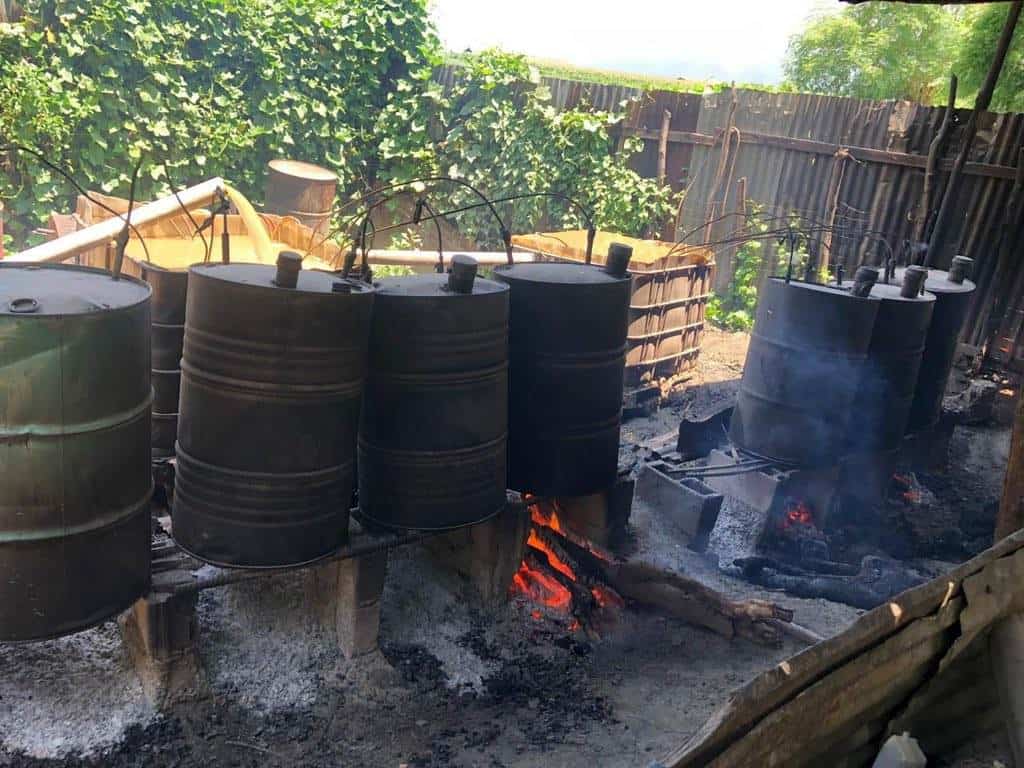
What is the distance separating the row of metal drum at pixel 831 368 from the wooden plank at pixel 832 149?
3.63 meters

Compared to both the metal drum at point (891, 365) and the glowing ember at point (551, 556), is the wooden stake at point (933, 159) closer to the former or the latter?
the metal drum at point (891, 365)

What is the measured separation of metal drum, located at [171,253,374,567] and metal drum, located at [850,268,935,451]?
3.89 meters

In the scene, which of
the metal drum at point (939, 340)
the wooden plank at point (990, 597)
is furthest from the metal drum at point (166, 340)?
the metal drum at point (939, 340)

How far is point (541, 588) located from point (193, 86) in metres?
9.02

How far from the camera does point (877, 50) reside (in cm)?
2434

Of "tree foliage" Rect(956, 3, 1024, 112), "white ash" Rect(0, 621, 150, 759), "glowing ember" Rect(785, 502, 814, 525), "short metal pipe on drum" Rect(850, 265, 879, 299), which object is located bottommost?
"white ash" Rect(0, 621, 150, 759)

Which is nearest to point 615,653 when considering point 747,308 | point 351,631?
point 351,631

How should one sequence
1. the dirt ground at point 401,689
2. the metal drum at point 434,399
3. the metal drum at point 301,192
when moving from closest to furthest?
the dirt ground at point 401,689 < the metal drum at point 434,399 < the metal drum at point 301,192

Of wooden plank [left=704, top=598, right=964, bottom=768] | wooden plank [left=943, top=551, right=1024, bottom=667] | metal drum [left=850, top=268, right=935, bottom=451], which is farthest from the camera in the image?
metal drum [left=850, top=268, right=935, bottom=451]

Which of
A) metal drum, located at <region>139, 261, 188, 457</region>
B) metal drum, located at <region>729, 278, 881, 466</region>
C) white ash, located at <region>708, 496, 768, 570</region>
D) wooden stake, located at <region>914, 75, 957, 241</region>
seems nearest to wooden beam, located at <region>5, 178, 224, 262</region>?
metal drum, located at <region>139, 261, 188, 457</region>

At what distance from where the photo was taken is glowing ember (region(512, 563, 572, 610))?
4.70 meters

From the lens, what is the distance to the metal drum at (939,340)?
21.6 ft

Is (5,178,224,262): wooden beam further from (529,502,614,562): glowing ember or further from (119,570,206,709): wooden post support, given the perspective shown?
(529,502,614,562): glowing ember

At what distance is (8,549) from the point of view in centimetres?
287
